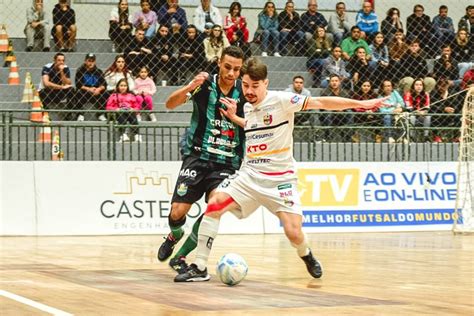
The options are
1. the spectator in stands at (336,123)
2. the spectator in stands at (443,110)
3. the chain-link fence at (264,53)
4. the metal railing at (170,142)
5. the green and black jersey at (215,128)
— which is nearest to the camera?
the green and black jersey at (215,128)

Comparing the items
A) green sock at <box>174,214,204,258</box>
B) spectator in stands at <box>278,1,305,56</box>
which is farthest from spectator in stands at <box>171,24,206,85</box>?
green sock at <box>174,214,204,258</box>

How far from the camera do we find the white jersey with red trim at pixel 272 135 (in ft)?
33.0

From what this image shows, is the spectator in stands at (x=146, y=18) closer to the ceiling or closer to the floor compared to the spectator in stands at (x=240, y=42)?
closer to the ceiling

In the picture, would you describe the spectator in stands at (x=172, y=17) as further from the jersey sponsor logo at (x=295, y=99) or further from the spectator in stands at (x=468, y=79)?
the jersey sponsor logo at (x=295, y=99)

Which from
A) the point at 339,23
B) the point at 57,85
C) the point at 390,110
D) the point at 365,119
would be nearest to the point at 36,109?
the point at 57,85

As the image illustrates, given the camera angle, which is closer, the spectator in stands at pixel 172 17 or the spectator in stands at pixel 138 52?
the spectator in stands at pixel 138 52

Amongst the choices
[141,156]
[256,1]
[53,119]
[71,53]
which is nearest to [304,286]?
[141,156]

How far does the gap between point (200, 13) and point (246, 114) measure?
14811 mm

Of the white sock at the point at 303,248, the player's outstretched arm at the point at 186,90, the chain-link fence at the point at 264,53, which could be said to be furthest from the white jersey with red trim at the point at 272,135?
the chain-link fence at the point at 264,53

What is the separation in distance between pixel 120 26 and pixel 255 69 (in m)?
14.6

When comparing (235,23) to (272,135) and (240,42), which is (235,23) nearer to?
(240,42)

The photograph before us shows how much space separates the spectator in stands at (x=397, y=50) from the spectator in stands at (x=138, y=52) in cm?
578

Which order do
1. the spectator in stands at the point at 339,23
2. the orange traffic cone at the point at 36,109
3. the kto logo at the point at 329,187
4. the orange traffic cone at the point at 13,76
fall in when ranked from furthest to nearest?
the spectator in stands at the point at 339,23 < the orange traffic cone at the point at 13,76 < the orange traffic cone at the point at 36,109 < the kto logo at the point at 329,187

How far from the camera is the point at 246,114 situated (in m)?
10.2
